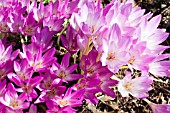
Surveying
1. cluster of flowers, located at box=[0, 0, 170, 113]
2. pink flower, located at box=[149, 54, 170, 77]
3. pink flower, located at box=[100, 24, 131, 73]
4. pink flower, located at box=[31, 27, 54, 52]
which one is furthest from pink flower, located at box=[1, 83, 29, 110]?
pink flower, located at box=[149, 54, 170, 77]

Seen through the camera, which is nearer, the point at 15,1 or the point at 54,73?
the point at 54,73

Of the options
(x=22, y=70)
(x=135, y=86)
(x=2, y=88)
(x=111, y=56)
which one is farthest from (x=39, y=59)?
(x=135, y=86)

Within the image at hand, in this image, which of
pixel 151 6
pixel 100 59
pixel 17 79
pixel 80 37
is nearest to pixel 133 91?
pixel 100 59

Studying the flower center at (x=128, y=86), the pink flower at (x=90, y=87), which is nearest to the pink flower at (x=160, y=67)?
the flower center at (x=128, y=86)

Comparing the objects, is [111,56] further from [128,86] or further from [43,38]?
[43,38]

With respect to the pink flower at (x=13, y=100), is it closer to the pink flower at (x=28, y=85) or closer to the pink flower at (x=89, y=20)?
the pink flower at (x=28, y=85)

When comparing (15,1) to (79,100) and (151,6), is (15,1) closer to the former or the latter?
(79,100)

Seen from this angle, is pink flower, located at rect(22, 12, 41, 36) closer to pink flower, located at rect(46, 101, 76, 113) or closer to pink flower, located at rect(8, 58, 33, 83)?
pink flower, located at rect(8, 58, 33, 83)

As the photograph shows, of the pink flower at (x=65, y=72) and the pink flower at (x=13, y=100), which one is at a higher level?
the pink flower at (x=65, y=72)
